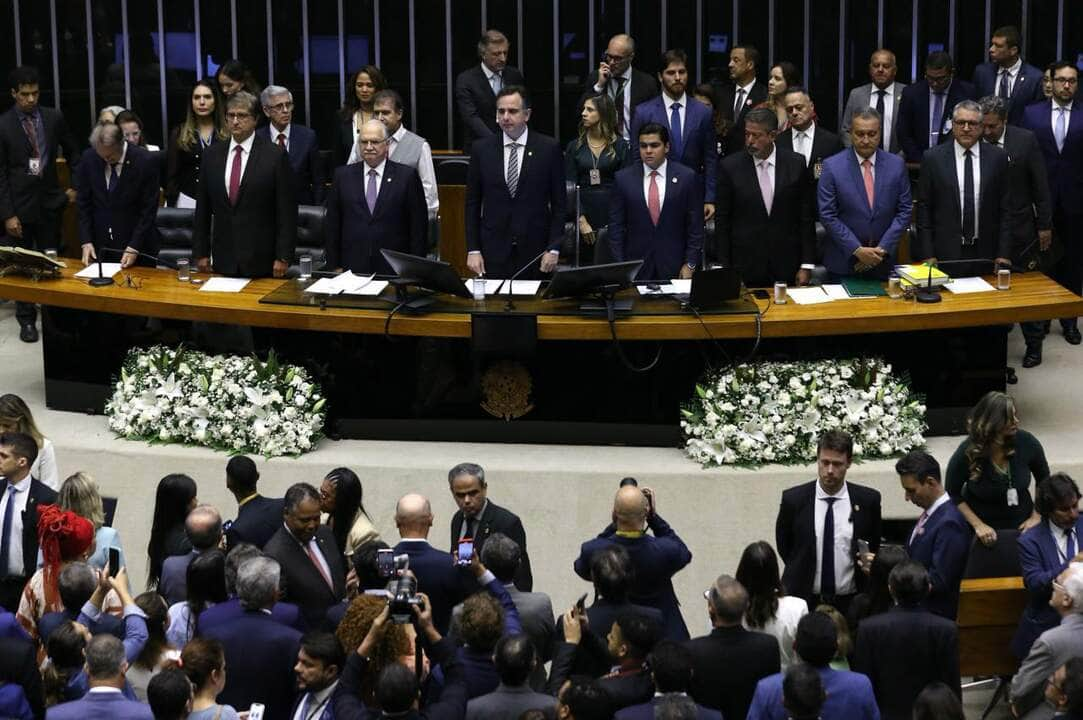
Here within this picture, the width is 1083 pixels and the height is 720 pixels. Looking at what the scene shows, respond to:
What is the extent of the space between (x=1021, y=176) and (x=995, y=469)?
338 centimetres

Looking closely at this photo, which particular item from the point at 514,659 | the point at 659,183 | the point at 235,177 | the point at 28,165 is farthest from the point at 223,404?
the point at 514,659

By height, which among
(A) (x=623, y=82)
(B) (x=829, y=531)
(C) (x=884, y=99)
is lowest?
(B) (x=829, y=531)

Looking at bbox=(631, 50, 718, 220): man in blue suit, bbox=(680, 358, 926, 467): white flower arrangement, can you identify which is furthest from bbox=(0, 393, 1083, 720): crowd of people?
bbox=(631, 50, 718, 220): man in blue suit

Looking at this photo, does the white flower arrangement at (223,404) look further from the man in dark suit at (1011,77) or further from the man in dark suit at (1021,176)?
the man in dark suit at (1011,77)

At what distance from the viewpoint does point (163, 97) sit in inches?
555

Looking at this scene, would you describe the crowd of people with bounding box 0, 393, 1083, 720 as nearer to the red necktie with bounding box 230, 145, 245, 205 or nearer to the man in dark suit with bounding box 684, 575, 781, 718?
the man in dark suit with bounding box 684, 575, 781, 718

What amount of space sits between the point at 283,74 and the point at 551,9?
2.00m

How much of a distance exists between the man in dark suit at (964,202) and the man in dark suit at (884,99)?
173cm

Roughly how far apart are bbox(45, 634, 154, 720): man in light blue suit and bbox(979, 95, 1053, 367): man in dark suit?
6.27 m

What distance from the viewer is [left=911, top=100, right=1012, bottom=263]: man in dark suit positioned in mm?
10297

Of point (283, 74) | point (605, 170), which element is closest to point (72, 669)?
point (605, 170)

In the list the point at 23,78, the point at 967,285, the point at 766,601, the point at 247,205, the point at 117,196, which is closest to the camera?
the point at 766,601

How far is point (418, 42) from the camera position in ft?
46.0

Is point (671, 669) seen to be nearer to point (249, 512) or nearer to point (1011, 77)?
point (249, 512)
